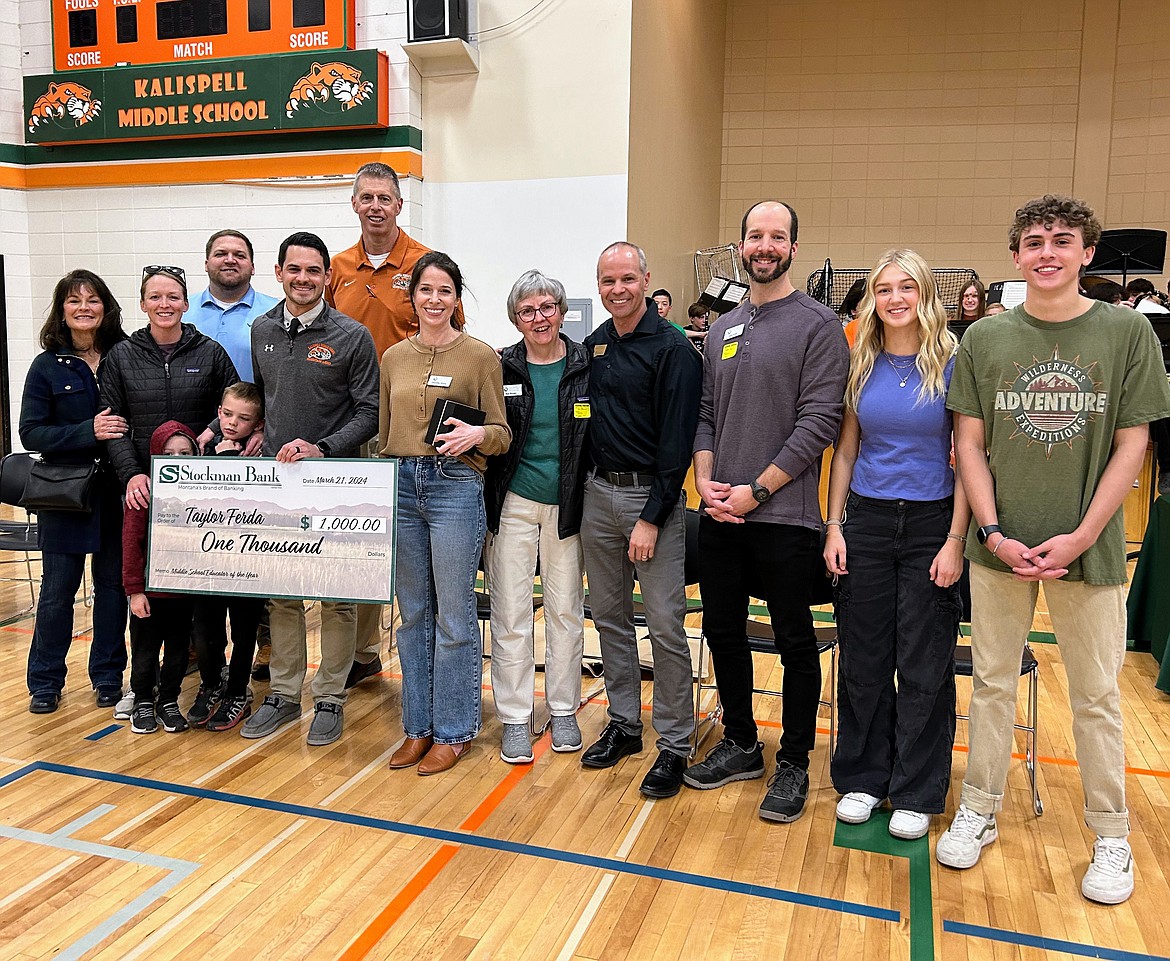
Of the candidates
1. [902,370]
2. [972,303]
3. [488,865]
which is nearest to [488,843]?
[488,865]

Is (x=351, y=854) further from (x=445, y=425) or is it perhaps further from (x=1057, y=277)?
(x=1057, y=277)

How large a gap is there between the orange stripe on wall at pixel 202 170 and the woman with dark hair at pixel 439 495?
425 cm

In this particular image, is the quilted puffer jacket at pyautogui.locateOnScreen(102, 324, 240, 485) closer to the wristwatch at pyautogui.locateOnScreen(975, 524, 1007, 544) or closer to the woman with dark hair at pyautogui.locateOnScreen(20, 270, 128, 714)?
the woman with dark hair at pyautogui.locateOnScreen(20, 270, 128, 714)

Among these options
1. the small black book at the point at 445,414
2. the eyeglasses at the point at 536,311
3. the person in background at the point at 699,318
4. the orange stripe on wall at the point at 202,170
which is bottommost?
the small black book at the point at 445,414

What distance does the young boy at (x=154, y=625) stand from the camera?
3.42 metres

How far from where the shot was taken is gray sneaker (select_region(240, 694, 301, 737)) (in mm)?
3498


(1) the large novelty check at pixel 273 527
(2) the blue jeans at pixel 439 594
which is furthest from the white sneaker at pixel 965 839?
(1) the large novelty check at pixel 273 527

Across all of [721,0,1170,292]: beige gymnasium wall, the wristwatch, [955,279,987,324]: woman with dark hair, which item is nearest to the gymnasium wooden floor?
the wristwatch

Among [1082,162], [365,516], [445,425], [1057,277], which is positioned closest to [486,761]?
[365,516]

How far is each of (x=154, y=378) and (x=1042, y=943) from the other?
10.8 feet

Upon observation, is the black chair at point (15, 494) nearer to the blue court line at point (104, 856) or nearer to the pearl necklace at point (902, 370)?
the blue court line at point (104, 856)

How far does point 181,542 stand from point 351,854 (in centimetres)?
132

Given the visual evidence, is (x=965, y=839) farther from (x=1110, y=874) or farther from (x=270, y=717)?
(x=270, y=717)

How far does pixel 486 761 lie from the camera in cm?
332
